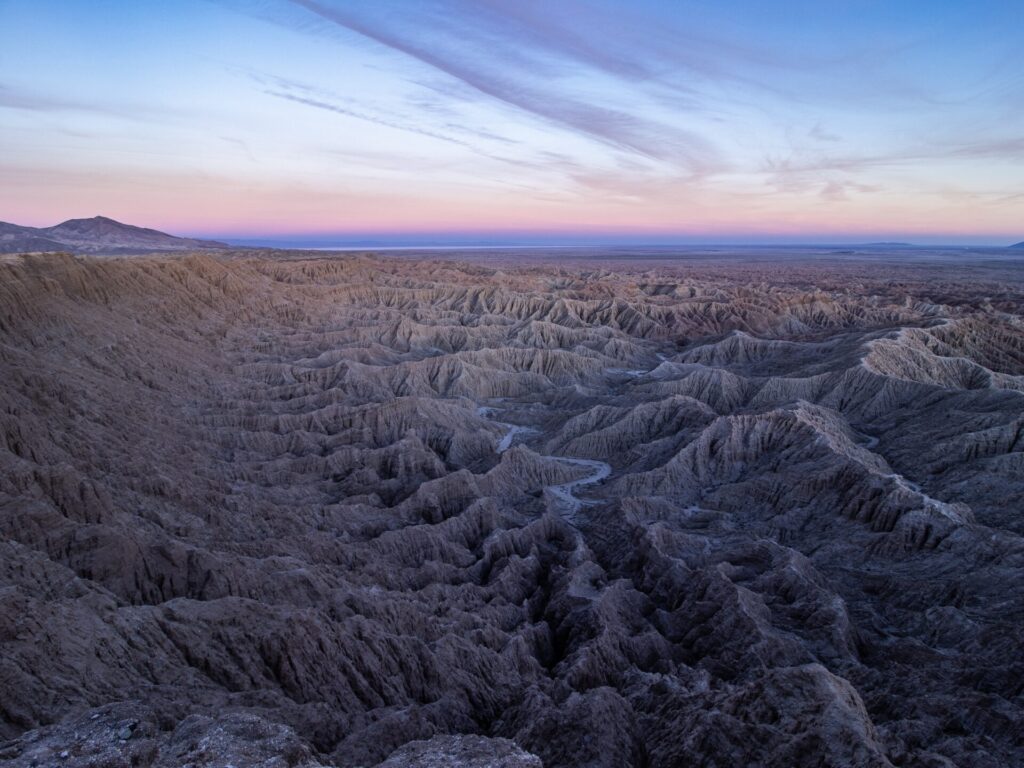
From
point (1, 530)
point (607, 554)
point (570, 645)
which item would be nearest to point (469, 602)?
point (570, 645)

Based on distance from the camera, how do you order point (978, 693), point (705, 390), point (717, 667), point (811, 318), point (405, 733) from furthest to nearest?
point (811, 318), point (705, 390), point (717, 667), point (978, 693), point (405, 733)

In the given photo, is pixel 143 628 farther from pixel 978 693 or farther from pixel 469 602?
pixel 978 693

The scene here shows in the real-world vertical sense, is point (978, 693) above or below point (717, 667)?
above

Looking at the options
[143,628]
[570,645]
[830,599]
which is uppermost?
[143,628]

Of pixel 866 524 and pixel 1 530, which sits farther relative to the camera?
pixel 866 524

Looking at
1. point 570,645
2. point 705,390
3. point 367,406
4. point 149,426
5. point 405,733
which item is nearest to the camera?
point 405,733

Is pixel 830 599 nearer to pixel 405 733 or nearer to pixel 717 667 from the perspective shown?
pixel 717 667

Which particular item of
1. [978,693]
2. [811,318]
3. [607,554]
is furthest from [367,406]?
[811,318]
